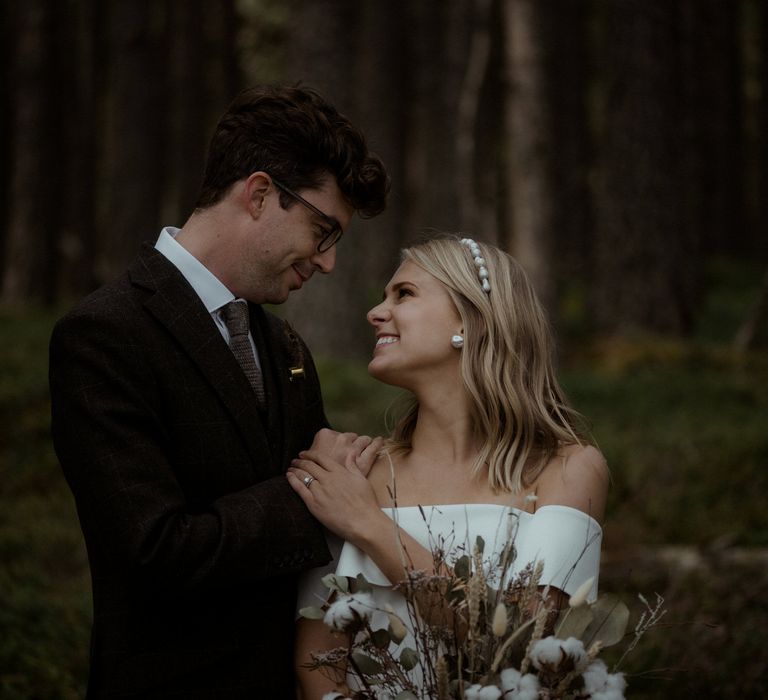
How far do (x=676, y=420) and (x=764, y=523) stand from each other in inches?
64.3

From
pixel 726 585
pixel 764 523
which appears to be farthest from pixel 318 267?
pixel 764 523

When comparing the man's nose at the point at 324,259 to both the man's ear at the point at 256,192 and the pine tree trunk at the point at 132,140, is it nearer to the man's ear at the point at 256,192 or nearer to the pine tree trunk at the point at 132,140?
the man's ear at the point at 256,192

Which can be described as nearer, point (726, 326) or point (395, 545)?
point (395, 545)

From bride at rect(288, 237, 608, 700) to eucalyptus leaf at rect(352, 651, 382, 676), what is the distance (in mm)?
491

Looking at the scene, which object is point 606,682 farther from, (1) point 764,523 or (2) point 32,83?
(2) point 32,83

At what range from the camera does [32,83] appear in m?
15.4

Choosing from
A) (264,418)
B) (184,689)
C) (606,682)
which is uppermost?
(264,418)

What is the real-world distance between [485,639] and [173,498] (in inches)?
37.7

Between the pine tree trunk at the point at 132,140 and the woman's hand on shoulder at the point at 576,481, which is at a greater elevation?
the pine tree trunk at the point at 132,140

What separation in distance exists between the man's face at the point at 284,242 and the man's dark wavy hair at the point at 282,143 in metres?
0.04

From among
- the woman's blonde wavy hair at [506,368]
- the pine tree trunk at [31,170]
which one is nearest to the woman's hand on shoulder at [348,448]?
the woman's blonde wavy hair at [506,368]

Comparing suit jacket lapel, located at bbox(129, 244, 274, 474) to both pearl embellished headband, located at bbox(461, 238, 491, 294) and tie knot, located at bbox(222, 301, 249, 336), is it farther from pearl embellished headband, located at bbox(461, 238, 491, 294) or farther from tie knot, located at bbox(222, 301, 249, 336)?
pearl embellished headband, located at bbox(461, 238, 491, 294)

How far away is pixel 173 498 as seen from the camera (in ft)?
9.24

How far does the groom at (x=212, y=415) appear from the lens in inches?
111
